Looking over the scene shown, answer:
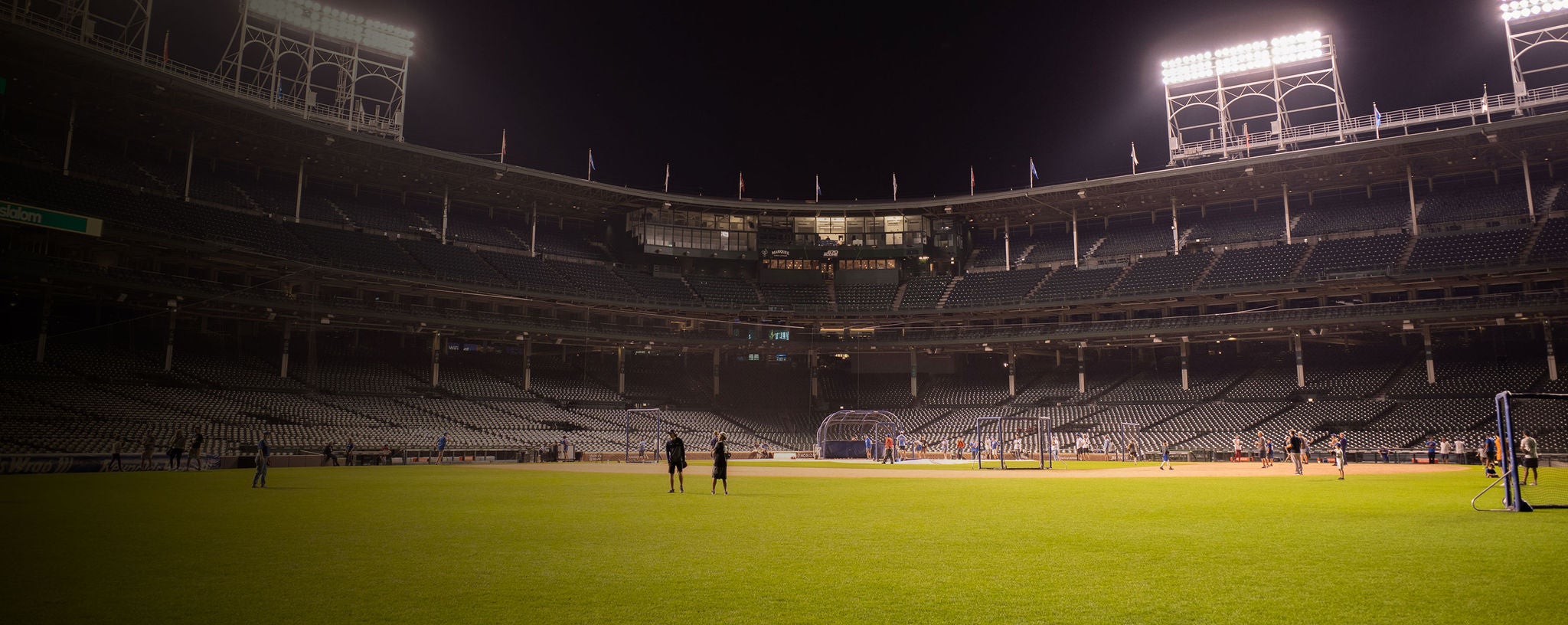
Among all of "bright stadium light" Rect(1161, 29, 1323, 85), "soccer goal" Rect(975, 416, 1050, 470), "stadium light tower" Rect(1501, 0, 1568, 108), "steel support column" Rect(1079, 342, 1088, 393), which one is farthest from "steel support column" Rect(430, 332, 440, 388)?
"stadium light tower" Rect(1501, 0, 1568, 108)

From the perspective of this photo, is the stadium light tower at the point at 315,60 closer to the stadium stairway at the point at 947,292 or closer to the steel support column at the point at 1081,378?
the stadium stairway at the point at 947,292

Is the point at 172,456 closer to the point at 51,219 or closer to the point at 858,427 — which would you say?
the point at 51,219

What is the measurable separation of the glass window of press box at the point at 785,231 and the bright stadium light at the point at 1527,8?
4156 centimetres

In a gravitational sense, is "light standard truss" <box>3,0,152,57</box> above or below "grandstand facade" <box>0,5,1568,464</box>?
above

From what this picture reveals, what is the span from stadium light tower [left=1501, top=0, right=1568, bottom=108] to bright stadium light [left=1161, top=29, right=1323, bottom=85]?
33.2 feet

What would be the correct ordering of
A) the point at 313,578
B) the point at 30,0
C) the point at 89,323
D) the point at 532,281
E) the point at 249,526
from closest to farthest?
the point at 313,578, the point at 249,526, the point at 30,0, the point at 89,323, the point at 532,281

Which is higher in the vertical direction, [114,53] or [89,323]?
[114,53]

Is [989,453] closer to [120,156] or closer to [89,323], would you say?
[89,323]

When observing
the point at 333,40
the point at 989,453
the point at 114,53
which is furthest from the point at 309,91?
the point at 989,453

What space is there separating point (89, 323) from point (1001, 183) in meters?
65.9

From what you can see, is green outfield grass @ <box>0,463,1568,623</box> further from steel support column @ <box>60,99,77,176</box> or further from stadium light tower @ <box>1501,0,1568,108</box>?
stadium light tower @ <box>1501,0,1568,108</box>

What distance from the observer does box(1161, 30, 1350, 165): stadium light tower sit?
59.8m

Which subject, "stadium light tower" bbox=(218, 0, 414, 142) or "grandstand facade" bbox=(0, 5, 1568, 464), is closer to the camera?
"grandstand facade" bbox=(0, 5, 1568, 464)

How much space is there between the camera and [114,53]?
148ft
